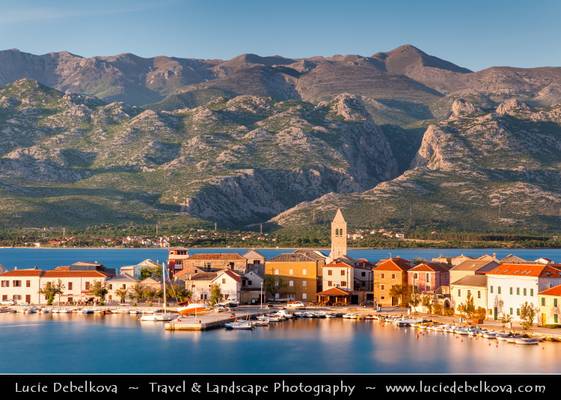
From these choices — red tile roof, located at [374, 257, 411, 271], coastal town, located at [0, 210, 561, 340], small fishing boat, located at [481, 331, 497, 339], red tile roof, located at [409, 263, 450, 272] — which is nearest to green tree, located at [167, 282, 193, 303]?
coastal town, located at [0, 210, 561, 340]

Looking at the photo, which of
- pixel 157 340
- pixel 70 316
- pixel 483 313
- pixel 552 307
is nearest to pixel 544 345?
pixel 552 307

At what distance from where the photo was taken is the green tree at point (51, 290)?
11556 cm

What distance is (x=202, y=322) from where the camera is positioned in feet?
317

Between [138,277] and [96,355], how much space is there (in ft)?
131

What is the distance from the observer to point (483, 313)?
97125 millimetres

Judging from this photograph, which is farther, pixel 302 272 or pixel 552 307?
pixel 302 272

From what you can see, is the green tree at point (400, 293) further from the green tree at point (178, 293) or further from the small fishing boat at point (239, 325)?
the small fishing boat at point (239, 325)

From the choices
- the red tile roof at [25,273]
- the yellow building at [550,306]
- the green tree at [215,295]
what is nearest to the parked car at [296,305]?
the green tree at [215,295]

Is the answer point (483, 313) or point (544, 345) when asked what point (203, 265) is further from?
point (544, 345)

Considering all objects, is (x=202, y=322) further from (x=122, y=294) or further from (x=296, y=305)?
(x=122, y=294)

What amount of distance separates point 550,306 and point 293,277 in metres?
32.9

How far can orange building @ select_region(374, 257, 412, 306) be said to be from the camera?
113500 millimetres

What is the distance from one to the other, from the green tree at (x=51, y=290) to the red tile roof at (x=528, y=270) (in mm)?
40109

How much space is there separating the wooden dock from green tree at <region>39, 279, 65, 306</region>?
18.7m
